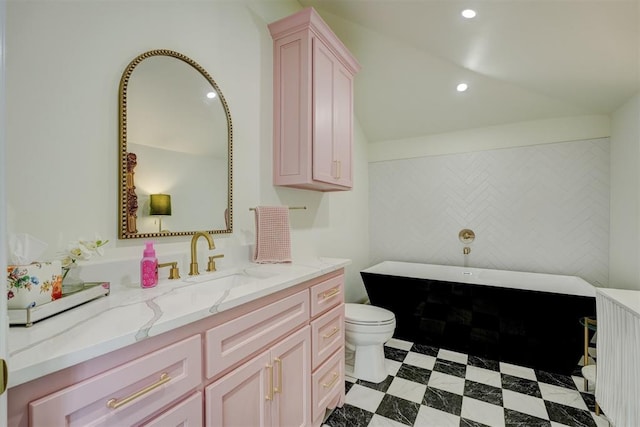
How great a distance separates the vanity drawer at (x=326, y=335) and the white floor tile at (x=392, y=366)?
711 millimetres

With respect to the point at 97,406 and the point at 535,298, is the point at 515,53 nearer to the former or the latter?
the point at 535,298

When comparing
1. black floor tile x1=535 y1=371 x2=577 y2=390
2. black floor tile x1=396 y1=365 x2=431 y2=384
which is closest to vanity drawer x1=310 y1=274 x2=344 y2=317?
black floor tile x1=396 y1=365 x2=431 y2=384

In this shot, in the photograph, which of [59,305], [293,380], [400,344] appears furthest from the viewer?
[400,344]

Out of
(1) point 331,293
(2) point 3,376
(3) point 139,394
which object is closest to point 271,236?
(1) point 331,293

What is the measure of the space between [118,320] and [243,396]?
53cm

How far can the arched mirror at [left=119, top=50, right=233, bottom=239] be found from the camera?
1.23m

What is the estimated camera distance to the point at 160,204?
1347 millimetres

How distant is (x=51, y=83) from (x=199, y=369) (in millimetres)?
1114

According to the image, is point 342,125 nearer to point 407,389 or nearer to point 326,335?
point 326,335

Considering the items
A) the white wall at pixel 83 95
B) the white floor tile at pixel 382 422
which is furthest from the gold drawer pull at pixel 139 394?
the white floor tile at pixel 382 422

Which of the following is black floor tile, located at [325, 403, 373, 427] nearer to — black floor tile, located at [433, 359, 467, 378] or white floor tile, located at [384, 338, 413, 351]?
black floor tile, located at [433, 359, 467, 378]

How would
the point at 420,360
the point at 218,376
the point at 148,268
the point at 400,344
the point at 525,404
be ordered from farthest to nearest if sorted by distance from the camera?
the point at 400,344 → the point at 420,360 → the point at 525,404 → the point at 148,268 → the point at 218,376

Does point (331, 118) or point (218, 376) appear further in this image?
point (331, 118)

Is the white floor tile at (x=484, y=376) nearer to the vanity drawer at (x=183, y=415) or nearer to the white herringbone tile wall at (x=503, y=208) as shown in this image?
the white herringbone tile wall at (x=503, y=208)
